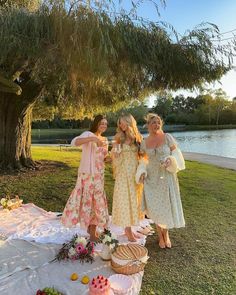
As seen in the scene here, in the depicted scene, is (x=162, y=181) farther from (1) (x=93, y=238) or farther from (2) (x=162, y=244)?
(1) (x=93, y=238)

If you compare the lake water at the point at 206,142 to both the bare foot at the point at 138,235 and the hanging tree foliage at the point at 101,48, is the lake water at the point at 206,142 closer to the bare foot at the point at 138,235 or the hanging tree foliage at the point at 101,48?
the hanging tree foliage at the point at 101,48

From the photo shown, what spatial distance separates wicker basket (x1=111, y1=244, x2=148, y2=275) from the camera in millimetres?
3439

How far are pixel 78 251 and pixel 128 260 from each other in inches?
23.4

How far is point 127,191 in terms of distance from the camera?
4141 millimetres

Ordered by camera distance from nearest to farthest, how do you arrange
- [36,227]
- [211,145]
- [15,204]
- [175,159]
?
[175,159] < [36,227] < [15,204] < [211,145]

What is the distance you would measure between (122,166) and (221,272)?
1562 mm

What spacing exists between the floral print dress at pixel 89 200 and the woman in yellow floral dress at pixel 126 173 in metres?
0.17

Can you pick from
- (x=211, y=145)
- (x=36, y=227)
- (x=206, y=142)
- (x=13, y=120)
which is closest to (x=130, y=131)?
(x=36, y=227)

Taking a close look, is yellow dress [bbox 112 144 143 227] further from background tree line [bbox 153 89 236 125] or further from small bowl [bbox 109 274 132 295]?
background tree line [bbox 153 89 236 125]

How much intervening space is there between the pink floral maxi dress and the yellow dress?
0.18 m

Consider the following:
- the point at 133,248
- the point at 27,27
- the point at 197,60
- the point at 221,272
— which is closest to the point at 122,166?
the point at 133,248

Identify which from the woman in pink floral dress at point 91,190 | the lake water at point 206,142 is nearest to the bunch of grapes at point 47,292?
the woman in pink floral dress at point 91,190

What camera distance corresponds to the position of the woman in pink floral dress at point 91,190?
13.8 feet

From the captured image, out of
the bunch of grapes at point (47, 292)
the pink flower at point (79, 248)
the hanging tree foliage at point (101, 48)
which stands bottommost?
the bunch of grapes at point (47, 292)
